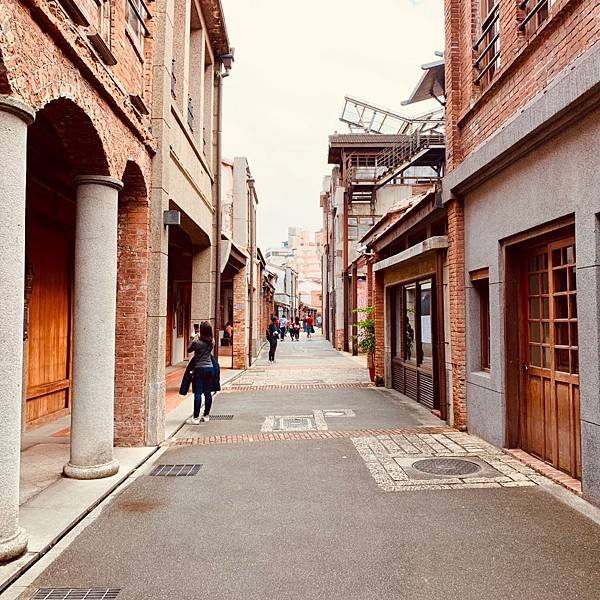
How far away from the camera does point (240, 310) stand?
1784 cm

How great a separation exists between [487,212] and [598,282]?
8.65 feet

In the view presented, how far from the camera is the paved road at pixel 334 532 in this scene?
3.34 m

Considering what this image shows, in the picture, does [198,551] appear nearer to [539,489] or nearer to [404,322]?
[539,489]

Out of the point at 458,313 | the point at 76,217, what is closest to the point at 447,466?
the point at 458,313

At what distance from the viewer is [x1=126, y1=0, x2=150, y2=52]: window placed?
6.64 meters

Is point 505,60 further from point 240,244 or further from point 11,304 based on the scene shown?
point 240,244

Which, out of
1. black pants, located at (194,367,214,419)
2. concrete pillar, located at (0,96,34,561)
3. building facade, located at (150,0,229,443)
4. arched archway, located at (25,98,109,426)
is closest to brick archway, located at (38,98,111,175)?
arched archway, located at (25,98,109,426)

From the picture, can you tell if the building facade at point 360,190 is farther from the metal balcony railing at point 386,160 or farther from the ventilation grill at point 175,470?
the ventilation grill at point 175,470

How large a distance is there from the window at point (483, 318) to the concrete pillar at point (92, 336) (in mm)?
4927

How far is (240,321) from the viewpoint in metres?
17.7

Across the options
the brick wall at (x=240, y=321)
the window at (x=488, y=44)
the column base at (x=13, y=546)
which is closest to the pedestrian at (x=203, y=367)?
the column base at (x=13, y=546)

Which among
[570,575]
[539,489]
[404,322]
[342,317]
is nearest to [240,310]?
[404,322]

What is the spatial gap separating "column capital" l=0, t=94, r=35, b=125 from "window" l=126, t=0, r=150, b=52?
3.55m

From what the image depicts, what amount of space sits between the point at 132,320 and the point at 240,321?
1085 cm
